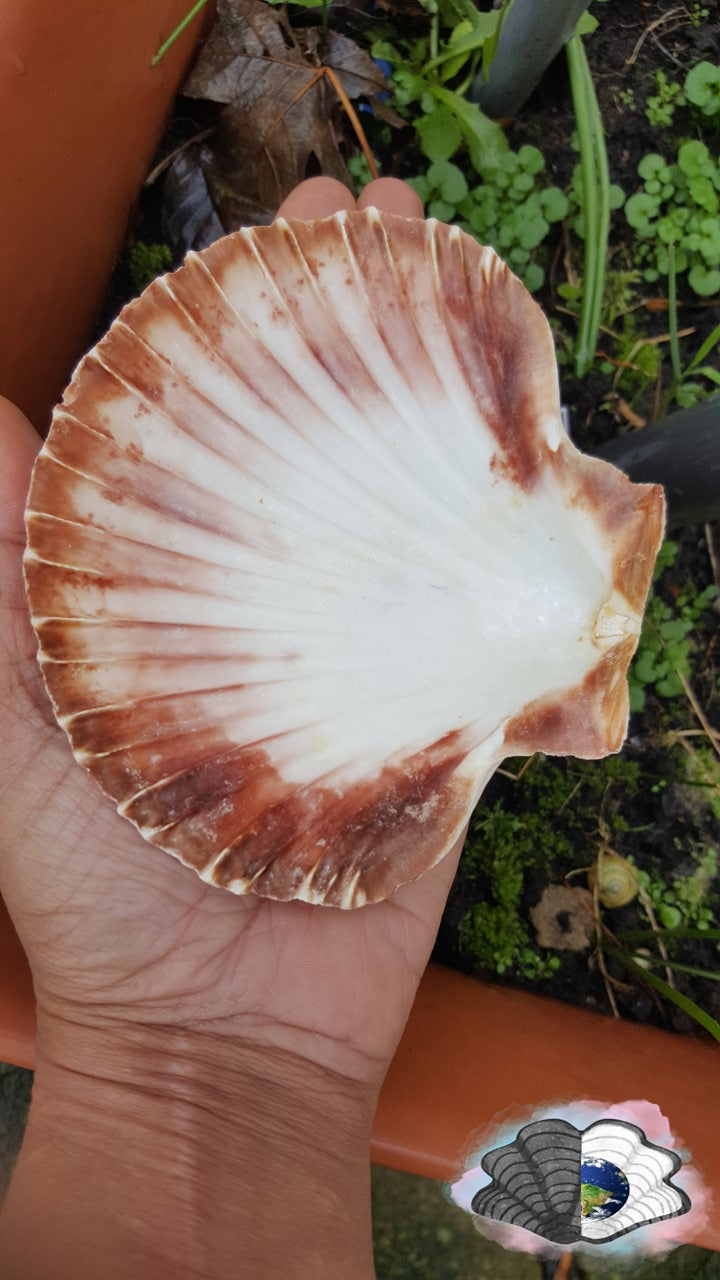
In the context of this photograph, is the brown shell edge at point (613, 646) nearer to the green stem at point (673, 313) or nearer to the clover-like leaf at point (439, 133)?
the green stem at point (673, 313)

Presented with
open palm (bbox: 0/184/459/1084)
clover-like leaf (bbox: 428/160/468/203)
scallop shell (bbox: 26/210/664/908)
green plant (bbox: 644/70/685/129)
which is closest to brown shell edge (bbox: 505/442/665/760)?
scallop shell (bbox: 26/210/664/908)

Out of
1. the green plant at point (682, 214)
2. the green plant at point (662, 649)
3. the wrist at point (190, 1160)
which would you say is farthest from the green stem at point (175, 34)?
the wrist at point (190, 1160)

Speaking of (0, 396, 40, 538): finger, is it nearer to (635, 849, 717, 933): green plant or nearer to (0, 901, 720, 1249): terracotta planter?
(0, 901, 720, 1249): terracotta planter

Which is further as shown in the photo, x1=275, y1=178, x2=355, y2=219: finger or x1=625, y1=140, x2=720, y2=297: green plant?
x1=625, y1=140, x2=720, y2=297: green plant

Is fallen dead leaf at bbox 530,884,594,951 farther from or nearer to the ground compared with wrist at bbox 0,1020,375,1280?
nearer to the ground

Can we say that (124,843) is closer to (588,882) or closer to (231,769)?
(231,769)

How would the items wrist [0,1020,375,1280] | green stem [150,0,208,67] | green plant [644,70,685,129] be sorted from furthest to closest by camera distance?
green plant [644,70,685,129] < green stem [150,0,208,67] < wrist [0,1020,375,1280]

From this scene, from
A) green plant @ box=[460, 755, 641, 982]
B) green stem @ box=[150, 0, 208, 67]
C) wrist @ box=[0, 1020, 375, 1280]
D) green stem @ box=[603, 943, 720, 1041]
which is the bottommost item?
green stem @ box=[603, 943, 720, 1041]

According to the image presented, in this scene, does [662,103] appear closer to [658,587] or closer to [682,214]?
[682,214]

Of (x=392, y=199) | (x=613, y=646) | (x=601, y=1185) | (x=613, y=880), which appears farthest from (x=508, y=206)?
(x=601, y=1185)
